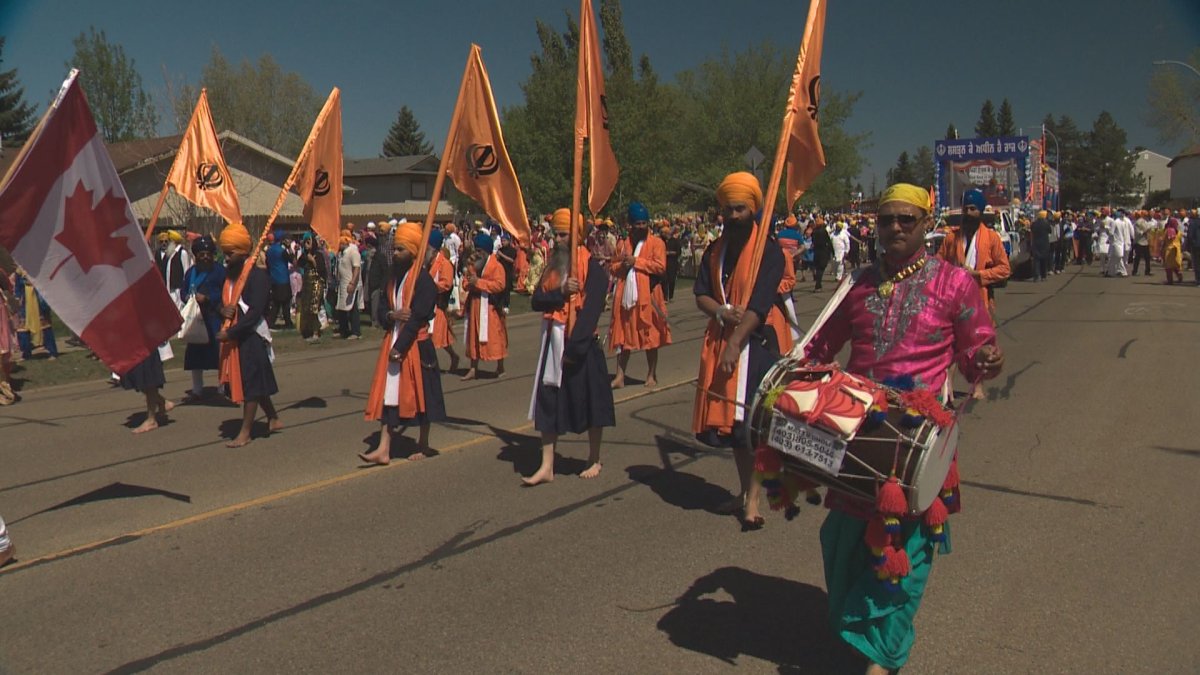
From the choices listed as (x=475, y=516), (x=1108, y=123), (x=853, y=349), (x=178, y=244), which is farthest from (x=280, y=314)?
(x=1108, y=123)

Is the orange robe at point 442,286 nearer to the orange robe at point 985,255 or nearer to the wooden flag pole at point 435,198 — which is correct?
the wooden flag pole at point 435,198

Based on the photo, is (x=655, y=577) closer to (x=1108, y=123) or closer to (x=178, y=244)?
(x=178, y=244)

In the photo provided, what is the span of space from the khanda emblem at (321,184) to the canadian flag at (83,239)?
10.7ft

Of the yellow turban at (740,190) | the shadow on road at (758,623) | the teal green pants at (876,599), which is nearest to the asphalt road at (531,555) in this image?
the shadow on road at (758,623)

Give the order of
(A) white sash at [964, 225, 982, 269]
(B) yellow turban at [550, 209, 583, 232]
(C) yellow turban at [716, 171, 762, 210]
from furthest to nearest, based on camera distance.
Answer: (A) white sash at [964, 225, 982, 269] → (B) yellow turban at [550, 209, 583, 232] → (C) yellow turban at [716, 171, 762, 210]

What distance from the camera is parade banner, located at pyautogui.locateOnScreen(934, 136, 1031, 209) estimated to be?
32.3m

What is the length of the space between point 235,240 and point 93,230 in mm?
2863

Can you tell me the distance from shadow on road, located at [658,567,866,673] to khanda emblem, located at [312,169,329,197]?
18.3ft

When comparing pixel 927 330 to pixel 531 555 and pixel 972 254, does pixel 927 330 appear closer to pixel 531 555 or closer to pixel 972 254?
pixel 531 555

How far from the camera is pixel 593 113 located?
6.77 m

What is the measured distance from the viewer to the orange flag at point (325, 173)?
8.76 meters

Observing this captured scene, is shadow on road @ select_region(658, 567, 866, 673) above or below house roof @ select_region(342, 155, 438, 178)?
below

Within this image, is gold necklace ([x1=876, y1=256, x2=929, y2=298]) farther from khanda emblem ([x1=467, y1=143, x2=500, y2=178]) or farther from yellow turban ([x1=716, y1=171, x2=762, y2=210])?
khanda emblem ([x1=467, y1=143, x2=500, y2=178])

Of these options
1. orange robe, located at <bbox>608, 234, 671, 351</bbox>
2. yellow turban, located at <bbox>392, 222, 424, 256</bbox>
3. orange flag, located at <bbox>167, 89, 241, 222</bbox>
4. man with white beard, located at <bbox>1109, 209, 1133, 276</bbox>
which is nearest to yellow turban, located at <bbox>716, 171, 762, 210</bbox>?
yellow turban, located at <bbox>392, 222, 424, 256</bbox>
